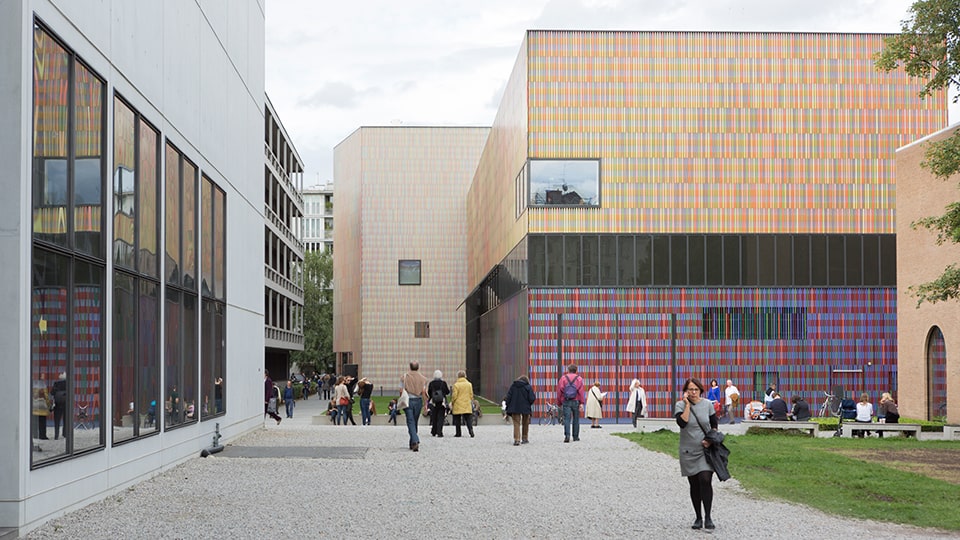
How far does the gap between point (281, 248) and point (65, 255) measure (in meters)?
55.4

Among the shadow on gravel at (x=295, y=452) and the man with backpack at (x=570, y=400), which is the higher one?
the man with backpack at (x=570, y=400)

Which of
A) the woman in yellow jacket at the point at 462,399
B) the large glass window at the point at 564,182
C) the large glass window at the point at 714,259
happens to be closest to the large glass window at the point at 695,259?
the large glass window at the point at 714,259

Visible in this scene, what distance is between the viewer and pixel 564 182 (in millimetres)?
44250

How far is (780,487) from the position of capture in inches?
671

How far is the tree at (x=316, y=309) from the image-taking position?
112000 millimetres

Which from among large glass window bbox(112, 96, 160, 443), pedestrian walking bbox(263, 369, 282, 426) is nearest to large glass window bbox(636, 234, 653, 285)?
pedestrian walking bbox(263, 369, 282, 426)

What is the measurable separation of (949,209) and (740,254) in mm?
19778

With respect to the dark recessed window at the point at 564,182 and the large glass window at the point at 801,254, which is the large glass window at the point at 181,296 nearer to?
the dark recessed window at the point at 564,182

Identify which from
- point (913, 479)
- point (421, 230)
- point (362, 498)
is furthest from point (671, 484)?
point (421, 230)

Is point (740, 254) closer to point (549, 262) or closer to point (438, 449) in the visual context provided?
point (549, 262)

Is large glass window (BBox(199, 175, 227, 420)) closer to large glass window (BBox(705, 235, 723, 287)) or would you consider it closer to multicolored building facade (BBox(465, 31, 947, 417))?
multicolored building facade (BBox(465, 31, 947, 417))

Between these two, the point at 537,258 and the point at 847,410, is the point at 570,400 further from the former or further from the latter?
the point at 537,258

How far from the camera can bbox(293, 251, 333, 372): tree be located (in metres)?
112

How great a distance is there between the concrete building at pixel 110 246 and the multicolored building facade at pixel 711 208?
19347mm
